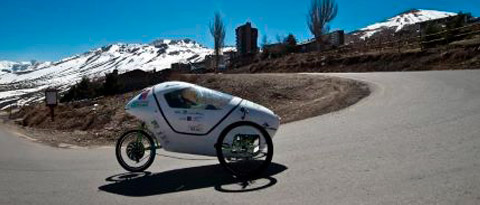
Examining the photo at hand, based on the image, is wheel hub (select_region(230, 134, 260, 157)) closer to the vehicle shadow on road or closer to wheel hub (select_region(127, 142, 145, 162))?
the vehicle shadow on road

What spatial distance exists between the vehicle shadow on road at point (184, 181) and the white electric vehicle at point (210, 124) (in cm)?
20

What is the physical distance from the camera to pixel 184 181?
6.99 metres

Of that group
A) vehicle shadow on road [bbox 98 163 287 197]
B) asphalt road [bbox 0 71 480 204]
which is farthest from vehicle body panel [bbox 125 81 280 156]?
asphalt road [bbox 0 71 480 204]

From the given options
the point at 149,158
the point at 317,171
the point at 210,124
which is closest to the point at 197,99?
the point at 210,124

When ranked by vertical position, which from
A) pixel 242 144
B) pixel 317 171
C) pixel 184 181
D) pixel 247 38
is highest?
pixel 247 38

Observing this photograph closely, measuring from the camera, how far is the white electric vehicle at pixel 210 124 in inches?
278

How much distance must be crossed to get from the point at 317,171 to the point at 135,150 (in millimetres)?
2905

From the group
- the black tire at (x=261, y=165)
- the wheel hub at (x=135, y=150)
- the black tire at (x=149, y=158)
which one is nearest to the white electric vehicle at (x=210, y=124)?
the black tire at (x=261, y=165)

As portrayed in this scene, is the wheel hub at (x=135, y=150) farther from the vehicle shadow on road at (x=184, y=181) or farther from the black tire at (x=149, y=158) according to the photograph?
the vehicle shadow on road at (x=184, y=181)

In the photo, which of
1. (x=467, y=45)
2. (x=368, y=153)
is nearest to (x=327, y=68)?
(x=467, y=45)

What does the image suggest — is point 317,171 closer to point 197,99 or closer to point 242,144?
point 242,144

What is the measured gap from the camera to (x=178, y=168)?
8.00 m

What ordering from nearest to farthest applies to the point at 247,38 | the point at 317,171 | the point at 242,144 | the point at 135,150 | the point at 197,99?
the point at 317,171 < the point at 242,144 < the point at 197,99 < the point at 135,150 < the point at 247,38

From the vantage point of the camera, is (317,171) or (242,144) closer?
(317,171)
